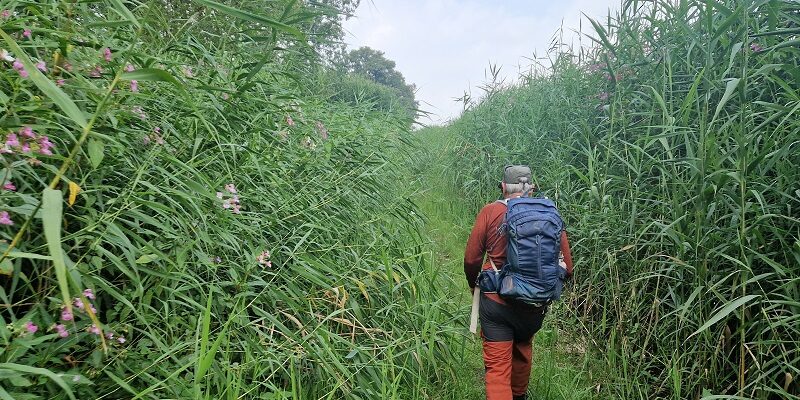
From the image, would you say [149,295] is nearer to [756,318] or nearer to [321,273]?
[321,273]

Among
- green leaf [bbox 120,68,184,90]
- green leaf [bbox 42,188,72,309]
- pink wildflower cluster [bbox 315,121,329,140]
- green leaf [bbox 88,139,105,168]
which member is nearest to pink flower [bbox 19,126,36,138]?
green leaf [bbox 88,139,105,168]

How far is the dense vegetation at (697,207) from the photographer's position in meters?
2.18

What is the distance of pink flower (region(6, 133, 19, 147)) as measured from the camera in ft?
4.33

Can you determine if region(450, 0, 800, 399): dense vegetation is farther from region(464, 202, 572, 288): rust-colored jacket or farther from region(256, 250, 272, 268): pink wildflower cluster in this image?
region(256, 250, 272, 268): pink wildflower cluster

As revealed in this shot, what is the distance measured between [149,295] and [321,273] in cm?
88

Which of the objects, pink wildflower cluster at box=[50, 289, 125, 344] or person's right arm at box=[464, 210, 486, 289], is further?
person's right arm at box=[464, 210, 486, 289]

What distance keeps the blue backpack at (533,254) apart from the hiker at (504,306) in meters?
0.01

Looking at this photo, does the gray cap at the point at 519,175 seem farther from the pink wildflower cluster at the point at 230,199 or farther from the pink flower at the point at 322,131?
the pink wildflower cluster at the point at 230,199

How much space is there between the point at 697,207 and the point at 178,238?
7.71 ft

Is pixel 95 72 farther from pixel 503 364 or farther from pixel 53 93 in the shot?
pixel 503 364

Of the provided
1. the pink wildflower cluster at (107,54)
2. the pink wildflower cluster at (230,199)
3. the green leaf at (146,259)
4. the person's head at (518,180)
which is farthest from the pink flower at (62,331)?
the person's head at (518,180)

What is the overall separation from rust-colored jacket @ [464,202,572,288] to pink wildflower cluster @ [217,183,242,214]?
4.67 ft

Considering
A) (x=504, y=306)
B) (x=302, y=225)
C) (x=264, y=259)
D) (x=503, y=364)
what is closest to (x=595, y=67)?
(x=504, y=306)

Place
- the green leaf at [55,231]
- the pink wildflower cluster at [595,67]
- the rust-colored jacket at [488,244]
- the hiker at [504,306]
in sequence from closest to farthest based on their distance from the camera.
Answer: the green leaf at [55,231] → the hiker at [504,306] → the rust-colored jacket at [488,244] → the pink wildflower cluster at [595,67]
